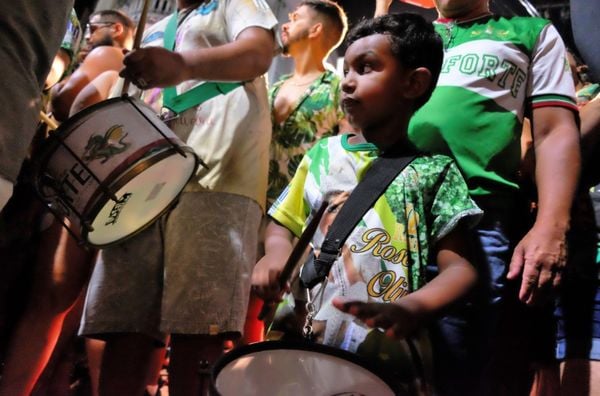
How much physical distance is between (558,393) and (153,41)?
1.68m

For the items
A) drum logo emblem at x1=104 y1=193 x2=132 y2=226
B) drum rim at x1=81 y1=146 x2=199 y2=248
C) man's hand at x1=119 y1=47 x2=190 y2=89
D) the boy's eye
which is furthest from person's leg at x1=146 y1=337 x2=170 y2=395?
the boy's eye

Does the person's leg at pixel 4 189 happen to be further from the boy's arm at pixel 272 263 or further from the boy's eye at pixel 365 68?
the boy's eye at pixel 365 68

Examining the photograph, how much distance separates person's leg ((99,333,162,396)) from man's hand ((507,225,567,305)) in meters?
1.10

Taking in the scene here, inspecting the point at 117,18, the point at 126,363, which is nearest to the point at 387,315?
the point at 126,363

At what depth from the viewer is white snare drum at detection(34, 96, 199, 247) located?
4.91 ft

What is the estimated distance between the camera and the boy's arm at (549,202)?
55.2 inches

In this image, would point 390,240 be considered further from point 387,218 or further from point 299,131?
point 299,131

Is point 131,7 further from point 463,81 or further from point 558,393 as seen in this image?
point 558,393

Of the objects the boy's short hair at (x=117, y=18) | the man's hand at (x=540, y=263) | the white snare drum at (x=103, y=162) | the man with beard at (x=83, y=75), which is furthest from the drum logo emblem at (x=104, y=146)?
the boy's short hair at (x=117, y=18)

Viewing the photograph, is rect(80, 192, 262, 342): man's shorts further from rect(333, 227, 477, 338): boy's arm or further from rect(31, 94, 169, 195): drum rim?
rect(333, 227, 477, 338): boy's arm

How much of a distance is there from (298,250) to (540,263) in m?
0.62

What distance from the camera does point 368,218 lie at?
137 cm

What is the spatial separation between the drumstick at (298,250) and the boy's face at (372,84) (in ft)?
Result: 1.37

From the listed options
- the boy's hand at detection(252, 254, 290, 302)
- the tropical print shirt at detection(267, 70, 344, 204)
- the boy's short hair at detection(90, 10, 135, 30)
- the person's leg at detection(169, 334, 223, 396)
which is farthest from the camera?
the boy's short hair at detection(90, 10, 135, 30)
